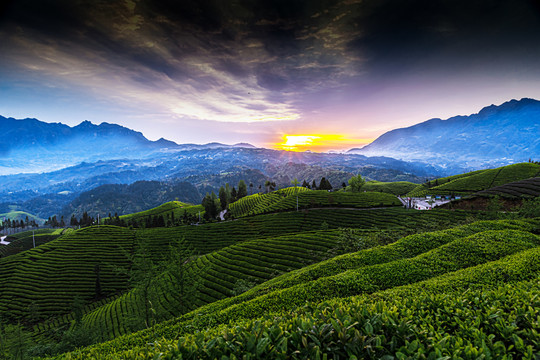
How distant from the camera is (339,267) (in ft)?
50.1

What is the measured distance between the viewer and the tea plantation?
156 inches

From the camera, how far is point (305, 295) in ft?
36.3

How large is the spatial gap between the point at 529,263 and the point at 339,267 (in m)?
9.22

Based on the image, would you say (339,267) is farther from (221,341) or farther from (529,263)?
(221,341)

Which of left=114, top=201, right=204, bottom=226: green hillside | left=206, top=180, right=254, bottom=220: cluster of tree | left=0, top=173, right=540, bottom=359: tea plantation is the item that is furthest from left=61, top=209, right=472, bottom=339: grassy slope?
left=114, top=201, right=204, bottom=226: green hillside

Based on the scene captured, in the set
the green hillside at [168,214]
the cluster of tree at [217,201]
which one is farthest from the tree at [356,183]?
the green hillside at [168,214]

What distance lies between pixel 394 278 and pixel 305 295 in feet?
16.9

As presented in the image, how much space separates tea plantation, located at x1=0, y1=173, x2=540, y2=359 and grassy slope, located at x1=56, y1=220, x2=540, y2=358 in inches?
3.0

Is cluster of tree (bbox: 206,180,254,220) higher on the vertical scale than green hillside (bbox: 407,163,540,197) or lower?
lower

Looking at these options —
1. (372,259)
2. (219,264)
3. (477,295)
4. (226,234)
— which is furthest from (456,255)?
(226,234)

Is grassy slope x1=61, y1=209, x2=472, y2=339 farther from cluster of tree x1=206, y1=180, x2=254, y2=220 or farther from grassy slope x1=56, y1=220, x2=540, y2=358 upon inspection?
cluster of tree x1=206, y1=180, x2=254, y2=220

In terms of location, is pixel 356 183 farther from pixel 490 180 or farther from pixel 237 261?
pixel 237 261

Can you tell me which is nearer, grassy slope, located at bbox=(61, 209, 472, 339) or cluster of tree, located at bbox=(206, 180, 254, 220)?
grassy slope, located at bbox=(61, 209, 472, 339)

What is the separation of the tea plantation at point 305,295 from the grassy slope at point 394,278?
0.25 feet
